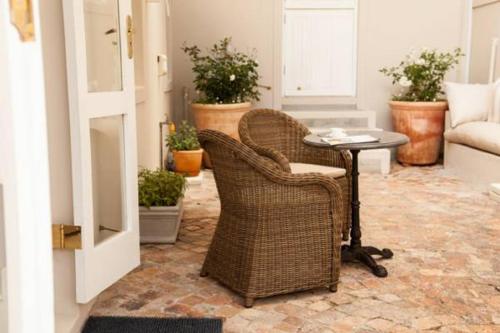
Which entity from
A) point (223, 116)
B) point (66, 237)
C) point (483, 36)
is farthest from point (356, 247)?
point (483, 36)

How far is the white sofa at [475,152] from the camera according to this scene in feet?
16.2

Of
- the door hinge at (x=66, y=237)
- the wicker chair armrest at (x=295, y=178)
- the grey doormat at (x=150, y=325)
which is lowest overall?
the grey doormat at (x=150, y=325)

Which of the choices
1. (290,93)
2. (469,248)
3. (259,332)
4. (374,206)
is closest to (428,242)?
(469,248)

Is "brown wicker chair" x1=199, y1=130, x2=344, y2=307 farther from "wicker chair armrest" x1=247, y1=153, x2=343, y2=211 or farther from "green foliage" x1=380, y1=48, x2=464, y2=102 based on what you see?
"green foliage" x1=380, y1=48, x2=464, y2=102

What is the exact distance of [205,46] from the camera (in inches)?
264

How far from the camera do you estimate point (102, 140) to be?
97.1 inches

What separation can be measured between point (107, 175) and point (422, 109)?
432cm

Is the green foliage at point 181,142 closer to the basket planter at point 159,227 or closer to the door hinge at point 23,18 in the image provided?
the basket planter at point 159,227

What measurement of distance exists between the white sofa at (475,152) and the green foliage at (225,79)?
213 cm

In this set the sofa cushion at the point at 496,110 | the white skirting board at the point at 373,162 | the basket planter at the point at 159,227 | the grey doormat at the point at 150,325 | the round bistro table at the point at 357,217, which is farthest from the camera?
the white skirting board at the point at 373,162

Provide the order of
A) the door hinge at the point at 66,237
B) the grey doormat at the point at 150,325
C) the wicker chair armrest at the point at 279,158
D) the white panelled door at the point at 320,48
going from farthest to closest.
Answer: the white panelled door at the point at 320,48 < the wicker chair armrest at the point at 279,158 < the grey doormat at the point at 150,325 < the door hinge at the point at 66,237

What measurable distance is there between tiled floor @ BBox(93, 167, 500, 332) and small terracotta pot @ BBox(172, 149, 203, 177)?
1.09m

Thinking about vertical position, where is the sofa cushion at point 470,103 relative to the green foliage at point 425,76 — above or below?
below

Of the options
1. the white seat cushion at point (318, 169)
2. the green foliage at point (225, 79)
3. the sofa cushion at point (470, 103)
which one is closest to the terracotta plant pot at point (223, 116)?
the green foliage at point (225, 79)
